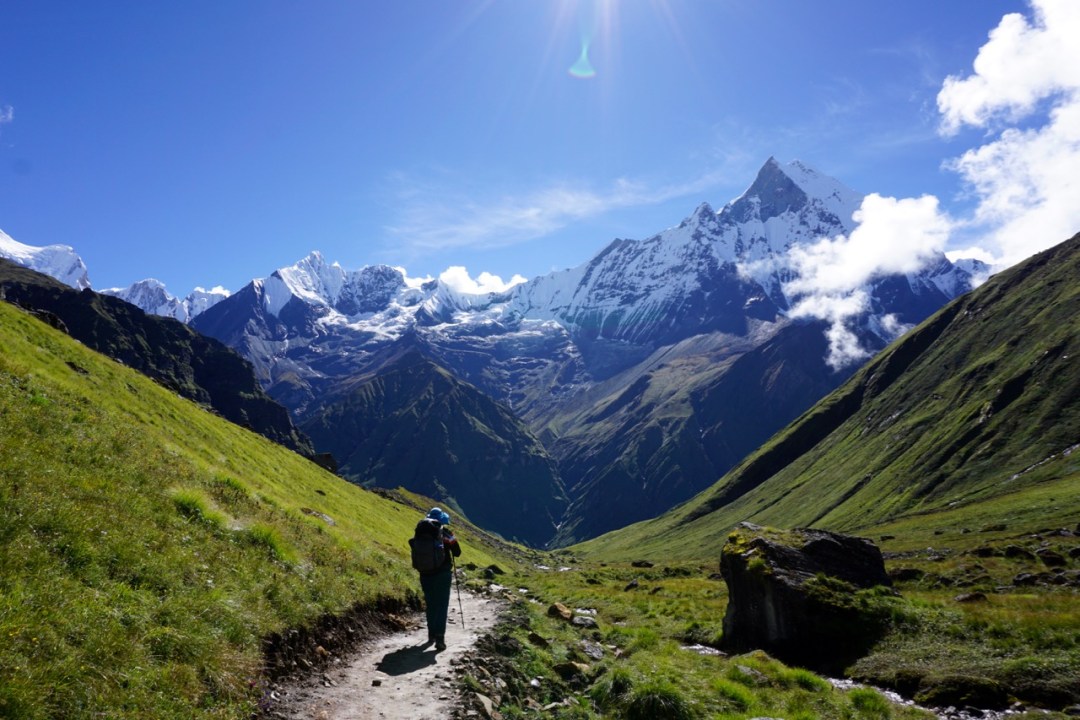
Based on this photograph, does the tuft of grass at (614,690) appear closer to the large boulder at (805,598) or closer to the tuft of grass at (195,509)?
the tuft of grass at (195,509)

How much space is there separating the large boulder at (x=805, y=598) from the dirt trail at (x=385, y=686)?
14.0m

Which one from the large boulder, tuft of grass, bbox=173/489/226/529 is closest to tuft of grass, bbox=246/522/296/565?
tuft of grass, bbox=173/489/226/529

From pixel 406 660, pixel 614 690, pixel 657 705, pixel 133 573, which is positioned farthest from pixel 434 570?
pixel 133 573

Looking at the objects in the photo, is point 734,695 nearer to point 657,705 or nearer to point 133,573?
point 657,705

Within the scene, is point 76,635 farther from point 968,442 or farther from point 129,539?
point 968,442

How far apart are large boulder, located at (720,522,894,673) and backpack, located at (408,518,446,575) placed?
614 inches

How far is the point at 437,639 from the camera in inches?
688

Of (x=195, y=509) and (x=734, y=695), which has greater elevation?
(x=195, y=509)

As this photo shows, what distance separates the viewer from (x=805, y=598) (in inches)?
1005

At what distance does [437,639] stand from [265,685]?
644cm

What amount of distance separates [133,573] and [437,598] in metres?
8.30

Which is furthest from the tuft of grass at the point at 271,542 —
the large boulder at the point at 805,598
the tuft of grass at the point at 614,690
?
the large boulder at the point at 805,598

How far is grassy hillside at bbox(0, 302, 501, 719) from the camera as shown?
8.48 meters

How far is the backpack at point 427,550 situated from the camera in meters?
17.4
